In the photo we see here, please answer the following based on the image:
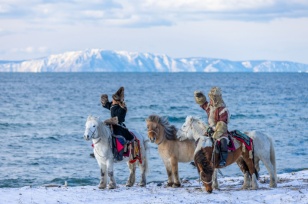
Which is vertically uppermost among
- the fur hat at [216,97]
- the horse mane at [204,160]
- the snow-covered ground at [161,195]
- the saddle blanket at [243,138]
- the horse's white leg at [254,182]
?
the fur hat at [216,97]

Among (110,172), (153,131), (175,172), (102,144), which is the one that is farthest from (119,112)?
(175,172)

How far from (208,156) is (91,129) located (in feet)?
8.63

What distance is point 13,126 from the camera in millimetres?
40531

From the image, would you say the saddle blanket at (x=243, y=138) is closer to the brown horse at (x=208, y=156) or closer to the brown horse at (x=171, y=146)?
the brown horse at (x=208, y=156)

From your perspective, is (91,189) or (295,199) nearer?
(295,199)

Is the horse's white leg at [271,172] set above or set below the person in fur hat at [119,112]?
below

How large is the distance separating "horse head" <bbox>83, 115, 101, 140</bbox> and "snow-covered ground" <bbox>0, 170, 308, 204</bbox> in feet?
4.18

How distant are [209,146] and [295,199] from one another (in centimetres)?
206

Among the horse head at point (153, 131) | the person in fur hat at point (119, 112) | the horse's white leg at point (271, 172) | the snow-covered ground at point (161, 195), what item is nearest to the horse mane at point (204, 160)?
the snow-covered ground at point (161, 195)

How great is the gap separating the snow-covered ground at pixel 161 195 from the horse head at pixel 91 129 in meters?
1.27

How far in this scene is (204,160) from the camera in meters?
12.6

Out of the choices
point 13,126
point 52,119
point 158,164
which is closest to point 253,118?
point 52,119

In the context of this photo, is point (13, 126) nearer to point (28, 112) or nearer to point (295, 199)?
point (28, 112)

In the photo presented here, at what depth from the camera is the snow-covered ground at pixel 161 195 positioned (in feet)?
39.6
